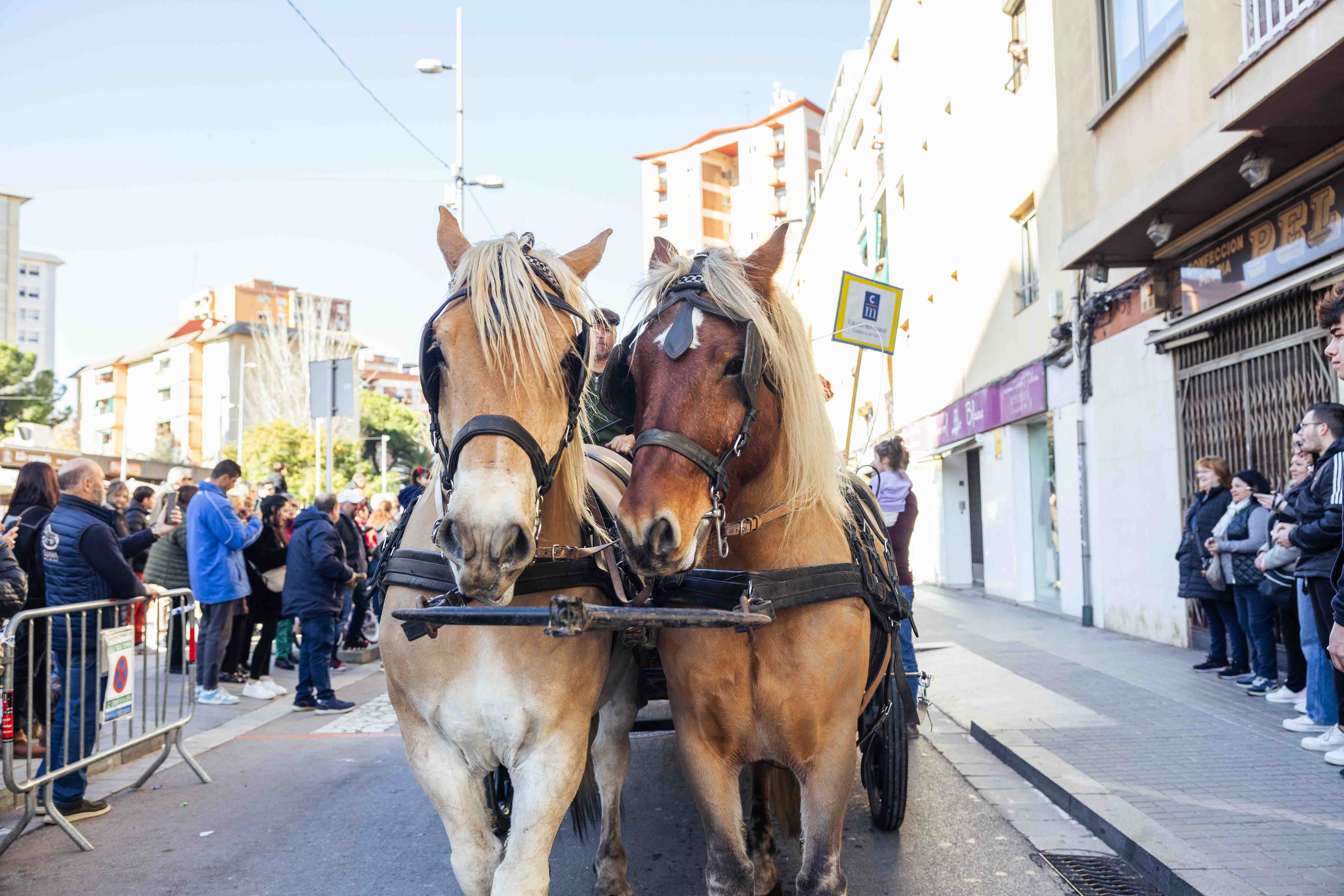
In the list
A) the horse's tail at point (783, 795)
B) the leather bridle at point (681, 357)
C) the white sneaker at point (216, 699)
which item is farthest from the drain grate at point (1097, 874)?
the white sneaker at point (216, 699)

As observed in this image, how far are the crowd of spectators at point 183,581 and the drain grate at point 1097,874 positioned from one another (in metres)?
3.09

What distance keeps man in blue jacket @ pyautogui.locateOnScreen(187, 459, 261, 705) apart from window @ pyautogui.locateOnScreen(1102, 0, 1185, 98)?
8909 millimetres

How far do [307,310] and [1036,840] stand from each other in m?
50.0

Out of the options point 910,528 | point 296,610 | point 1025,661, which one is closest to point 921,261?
point 1025,661

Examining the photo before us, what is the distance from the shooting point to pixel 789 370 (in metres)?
2.77

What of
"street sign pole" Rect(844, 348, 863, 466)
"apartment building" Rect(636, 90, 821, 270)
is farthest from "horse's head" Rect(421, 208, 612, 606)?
"apartment building" Rect(636, 90, 821, 270)

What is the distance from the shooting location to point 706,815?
2721mm

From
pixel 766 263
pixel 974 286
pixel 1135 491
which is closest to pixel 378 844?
pixel 766 263

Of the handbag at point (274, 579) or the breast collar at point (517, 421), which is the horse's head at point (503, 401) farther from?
the handbag at point (274, 579)

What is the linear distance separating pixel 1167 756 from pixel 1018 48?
1174 cm

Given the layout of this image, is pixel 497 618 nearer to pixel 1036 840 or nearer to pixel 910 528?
pixel 1036 840

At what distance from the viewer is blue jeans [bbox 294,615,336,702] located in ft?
26.4

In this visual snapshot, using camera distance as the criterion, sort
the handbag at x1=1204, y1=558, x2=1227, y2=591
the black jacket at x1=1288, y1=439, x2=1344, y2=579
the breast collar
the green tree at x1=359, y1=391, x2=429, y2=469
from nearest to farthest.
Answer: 1. the breast collar
2. the black jacket at x1=1288, y1=439, x2=1344, y2=579
3. the handbag at x1=1204, y1=558, x2=1227, y2=591
4. the green tree at x1=359, y1=391, x2=429, y2=469

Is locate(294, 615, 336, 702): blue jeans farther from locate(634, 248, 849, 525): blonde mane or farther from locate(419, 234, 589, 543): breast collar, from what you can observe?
locate(634, 248, 849, 525): blonde mane
